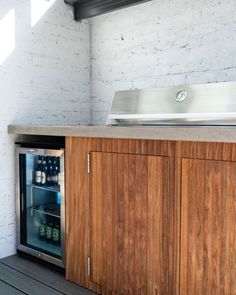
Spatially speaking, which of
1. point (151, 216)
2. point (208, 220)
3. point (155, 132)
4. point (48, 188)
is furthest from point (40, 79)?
point (208, 220)

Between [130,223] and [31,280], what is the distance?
0.95 metres

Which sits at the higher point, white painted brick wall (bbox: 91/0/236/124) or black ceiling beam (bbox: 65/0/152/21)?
black ceiling beam (bbox: 65/0/152/21)

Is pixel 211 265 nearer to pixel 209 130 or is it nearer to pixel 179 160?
pixel 179 160

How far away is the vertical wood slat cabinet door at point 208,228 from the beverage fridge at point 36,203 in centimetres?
126

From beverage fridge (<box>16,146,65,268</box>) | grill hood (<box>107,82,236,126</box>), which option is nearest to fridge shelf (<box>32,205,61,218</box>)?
beverage fridge (<box>16,146,65,268</box>)

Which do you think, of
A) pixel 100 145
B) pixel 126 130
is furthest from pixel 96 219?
pixel 126 130

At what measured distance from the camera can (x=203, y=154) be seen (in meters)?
1.56

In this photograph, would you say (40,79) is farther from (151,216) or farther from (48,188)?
(151,216)

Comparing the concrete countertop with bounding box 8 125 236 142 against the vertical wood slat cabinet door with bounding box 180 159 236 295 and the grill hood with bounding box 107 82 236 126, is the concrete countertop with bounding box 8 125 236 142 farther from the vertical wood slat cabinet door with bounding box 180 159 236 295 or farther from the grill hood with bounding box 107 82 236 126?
the grill hood with bounding box 107 82 236 126

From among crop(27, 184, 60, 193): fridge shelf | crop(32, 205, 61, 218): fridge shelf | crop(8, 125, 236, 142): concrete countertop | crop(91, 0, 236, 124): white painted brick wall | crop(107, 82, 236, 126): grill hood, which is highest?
crop(91, 0, 236, 124): white painted brick wall

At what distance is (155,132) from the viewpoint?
5.52 feet

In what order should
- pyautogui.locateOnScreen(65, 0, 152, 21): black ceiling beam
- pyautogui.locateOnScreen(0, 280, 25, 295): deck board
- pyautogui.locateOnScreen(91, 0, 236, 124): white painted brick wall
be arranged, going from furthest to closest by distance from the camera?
1. pyautogui.locateOnScreen(65, 0, 152, 21): black ceiling beam
2. pyautogui.locateOnScreen(91, 0, 236, 124): white painted brick wall
3. pyautogui.locateOnScreen(0, 280, 25, 295): deck board

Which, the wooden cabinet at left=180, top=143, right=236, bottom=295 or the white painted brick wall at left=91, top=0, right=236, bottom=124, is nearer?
the wooden cabinet at left=180, top=143, right=236, bottom=295

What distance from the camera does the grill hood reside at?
6.31ft
